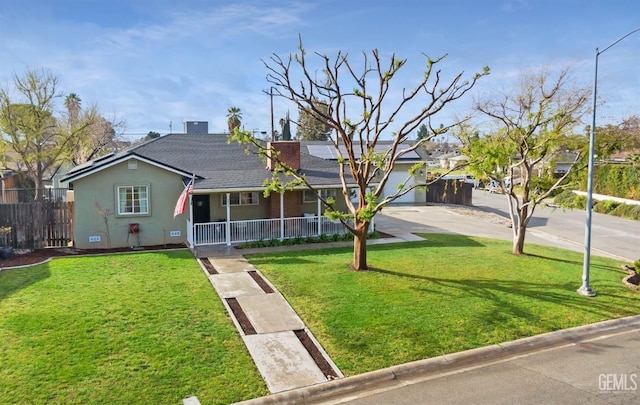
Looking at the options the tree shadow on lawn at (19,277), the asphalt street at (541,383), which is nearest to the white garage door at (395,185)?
the tree shadow on lawn at (19,277)

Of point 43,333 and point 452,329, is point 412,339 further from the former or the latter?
point 43,333

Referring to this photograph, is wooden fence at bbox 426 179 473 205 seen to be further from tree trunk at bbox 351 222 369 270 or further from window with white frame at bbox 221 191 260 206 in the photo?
tree trunk at bbox 351 222 369 270

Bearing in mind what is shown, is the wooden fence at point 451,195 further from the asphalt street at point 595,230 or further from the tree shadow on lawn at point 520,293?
the tree shadow on lawn at point 520,293

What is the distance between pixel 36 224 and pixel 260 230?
26.7ft

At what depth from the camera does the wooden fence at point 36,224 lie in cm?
1752

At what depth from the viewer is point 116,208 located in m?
18.3

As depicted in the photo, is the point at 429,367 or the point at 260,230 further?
the point at 260,230

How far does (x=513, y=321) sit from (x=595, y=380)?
8.68 ft

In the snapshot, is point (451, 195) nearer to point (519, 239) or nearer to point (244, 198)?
point (519, 239)

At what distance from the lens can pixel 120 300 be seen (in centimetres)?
1162

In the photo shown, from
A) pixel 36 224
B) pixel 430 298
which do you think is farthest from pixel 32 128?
pixel 430 298

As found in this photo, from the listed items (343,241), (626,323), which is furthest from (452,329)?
(343,241)

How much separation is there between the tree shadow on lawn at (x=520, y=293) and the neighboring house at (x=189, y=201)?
661 cm

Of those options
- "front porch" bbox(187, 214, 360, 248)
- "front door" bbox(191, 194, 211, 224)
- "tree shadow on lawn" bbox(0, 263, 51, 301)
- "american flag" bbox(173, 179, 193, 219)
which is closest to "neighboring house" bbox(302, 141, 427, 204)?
"front porch" bbox(187, 214, 360, 248)
